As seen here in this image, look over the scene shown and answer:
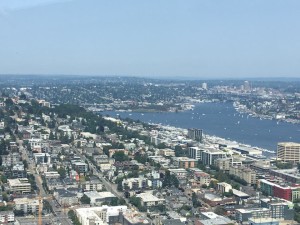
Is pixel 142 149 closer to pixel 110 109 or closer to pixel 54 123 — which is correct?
pixel 54 123

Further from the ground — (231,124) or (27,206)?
(27,206)

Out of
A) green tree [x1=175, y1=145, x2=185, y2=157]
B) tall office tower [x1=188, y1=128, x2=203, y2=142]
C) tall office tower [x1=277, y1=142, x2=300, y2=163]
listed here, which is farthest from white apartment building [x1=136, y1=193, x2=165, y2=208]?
tall office tower [x1=188, y1=128, x2=203, y2=142]

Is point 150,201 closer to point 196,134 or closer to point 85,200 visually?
point 85,200

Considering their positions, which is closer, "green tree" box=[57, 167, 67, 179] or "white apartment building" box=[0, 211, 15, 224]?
"white apartment building" box=[0, 211, 15, 224]

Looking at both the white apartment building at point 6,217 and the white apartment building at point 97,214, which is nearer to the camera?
the white apartment building at point 97,214

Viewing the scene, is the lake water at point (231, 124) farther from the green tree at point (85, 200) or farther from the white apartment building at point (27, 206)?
the white apartment building at point (27, 206)

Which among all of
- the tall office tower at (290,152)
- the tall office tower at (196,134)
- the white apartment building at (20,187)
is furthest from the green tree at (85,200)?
the tall office tower at (196,134)

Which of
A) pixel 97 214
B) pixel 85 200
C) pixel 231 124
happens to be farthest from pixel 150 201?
pixel 231 124

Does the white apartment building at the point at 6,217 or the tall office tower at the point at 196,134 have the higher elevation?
the tall office tower at the point at 196,134

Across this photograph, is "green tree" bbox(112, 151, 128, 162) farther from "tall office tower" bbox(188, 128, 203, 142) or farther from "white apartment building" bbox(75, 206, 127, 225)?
"white apartment building" bbox(75, 206, 127, 225)
